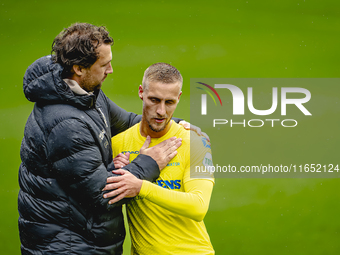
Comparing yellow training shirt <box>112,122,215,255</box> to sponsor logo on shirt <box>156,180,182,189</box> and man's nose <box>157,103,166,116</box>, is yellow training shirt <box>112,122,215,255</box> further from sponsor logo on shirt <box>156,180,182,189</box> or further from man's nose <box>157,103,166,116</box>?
man's nose <box>157,103,166,116</box>

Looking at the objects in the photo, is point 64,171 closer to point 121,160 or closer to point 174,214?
point 121,160

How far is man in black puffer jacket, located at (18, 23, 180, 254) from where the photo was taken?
1.72 meters

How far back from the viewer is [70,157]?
1712 mm

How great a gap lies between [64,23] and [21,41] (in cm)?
49

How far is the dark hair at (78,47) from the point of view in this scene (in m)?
1.77

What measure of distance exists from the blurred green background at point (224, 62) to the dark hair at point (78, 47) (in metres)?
2.03

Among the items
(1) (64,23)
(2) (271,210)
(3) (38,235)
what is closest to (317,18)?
(2) (271,210)

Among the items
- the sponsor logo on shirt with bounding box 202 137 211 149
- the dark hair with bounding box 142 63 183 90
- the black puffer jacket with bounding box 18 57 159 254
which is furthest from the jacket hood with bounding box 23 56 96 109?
the sponsor logo on shirt with bounding box 202 137 211 149

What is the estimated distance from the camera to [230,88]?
385 cm

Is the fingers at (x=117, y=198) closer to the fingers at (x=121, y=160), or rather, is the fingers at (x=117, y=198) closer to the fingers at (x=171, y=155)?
the fingers at (x=121, y=160)

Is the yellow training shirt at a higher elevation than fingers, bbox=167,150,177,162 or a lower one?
lower

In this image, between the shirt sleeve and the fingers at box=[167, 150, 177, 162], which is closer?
the shirt sleeve

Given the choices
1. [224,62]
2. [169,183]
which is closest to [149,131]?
[169,183]

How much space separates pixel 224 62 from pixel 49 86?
2.55 m
